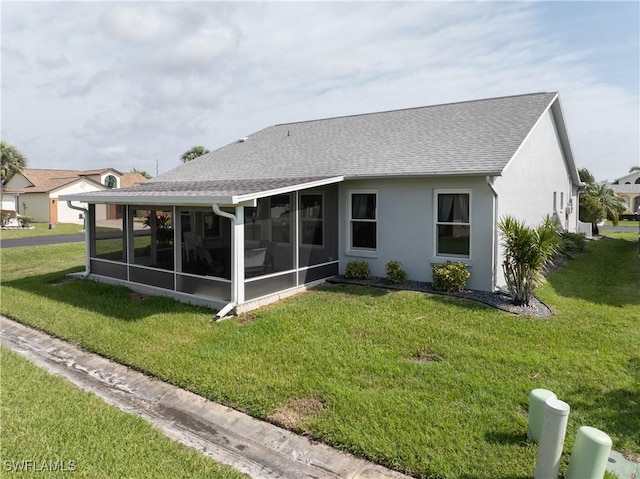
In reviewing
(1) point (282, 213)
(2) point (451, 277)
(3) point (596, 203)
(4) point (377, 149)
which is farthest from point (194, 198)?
(3) point (596, 203)

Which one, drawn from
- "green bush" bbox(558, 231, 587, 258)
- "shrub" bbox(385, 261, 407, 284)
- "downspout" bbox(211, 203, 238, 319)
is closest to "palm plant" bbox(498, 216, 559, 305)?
"shrub" bbox(385, 261, 407, 284)

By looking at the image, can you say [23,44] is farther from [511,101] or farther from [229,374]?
[511,101]

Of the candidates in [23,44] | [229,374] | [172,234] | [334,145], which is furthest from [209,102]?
[229,374]

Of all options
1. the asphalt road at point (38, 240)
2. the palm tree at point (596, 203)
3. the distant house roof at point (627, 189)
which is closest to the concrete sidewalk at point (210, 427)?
the asphalt road at point (38, 240)

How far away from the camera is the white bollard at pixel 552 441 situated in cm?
380

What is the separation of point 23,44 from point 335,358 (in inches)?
460

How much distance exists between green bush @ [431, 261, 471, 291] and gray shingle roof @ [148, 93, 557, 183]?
7.81 ft

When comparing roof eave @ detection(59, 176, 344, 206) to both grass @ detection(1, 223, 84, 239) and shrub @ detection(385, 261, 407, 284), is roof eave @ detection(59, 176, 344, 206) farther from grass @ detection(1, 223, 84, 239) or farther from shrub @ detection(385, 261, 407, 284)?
grass @ detection(1, 223, 84, 239)

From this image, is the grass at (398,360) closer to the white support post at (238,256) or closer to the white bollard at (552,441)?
the white bollard at (552,441)

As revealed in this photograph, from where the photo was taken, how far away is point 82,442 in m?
4.57

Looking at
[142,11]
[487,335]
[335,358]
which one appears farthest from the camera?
[142,11]

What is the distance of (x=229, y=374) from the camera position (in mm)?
6359

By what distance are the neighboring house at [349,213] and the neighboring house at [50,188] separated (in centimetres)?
3150

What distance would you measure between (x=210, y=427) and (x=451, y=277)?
7.05 meters
